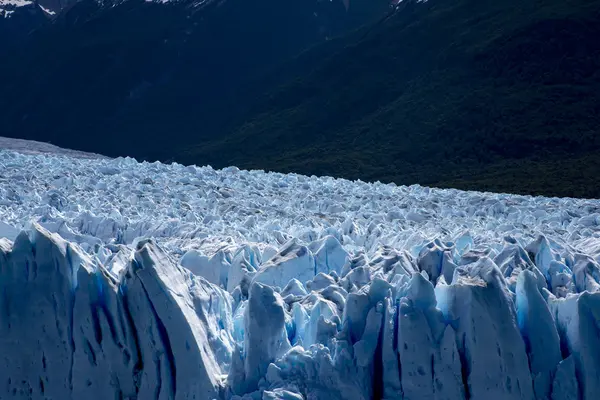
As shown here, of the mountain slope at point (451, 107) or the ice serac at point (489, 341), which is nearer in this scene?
the ice serac at point (489, 341)

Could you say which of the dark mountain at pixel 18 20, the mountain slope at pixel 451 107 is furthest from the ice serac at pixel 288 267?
the dark mountain at pixel 18 20

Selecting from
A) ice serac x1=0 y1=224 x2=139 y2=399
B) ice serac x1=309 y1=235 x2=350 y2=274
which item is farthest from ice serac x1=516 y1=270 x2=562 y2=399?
ice serac x1=0 y1=224 x2=139 y2=399

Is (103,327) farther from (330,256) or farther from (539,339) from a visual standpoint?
(539,339)

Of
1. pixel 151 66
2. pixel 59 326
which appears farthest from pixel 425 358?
pixel 151 66

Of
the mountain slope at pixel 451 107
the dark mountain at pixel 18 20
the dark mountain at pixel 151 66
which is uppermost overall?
the dark mountain at pixel 18 20

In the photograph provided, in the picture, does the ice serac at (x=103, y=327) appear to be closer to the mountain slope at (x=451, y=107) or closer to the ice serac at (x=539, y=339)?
the ice serac at (x=539, y=339)

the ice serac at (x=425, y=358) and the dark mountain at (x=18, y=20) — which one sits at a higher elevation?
the dark mountain at (x=18, y=20)
